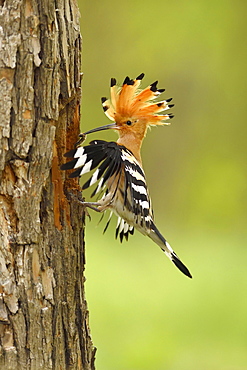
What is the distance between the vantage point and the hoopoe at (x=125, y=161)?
1.48 metres

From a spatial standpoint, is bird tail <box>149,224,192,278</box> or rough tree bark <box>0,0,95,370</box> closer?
rough tree bark <box>0,0,95,370</box>

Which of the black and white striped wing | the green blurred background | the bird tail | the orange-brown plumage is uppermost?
the green blurred background

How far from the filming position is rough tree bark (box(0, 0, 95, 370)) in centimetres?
134

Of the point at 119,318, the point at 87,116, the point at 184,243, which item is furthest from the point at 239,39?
the point at 119,318

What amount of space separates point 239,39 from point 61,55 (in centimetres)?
424

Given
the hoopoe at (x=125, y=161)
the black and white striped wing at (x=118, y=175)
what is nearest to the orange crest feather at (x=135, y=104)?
the hoopoe at (x=125, y=161)

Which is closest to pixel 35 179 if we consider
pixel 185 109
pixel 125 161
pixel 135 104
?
pixel 125 161

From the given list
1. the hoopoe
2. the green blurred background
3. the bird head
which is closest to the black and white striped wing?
the hoopoe

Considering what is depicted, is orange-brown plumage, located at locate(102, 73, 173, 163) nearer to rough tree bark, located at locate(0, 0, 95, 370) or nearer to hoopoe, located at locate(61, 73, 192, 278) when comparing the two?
hoopoe, located at locate(61, 73, 192, 278)

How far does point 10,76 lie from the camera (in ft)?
4.39

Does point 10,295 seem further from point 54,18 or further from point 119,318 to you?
point 119,318

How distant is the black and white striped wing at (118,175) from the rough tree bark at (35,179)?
0.06 m

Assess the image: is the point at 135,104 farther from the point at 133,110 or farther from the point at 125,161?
the point at 125,161

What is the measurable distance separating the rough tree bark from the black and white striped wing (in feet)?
0.19
